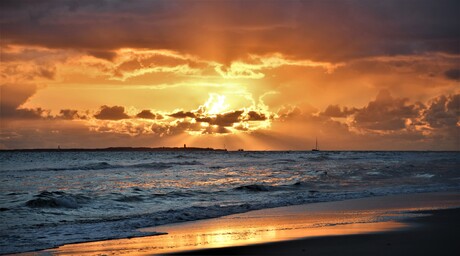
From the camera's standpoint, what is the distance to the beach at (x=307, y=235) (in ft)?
47.3

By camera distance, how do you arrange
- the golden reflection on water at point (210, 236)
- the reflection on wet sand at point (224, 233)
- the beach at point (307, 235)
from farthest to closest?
1. the reflection on wet sand at point (224, 233)
2. the golden reflection on water at point (210, 236)
3. the beach at point (307, 235)

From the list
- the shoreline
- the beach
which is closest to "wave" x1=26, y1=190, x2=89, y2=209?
the beach

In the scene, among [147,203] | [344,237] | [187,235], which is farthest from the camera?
[147,203]

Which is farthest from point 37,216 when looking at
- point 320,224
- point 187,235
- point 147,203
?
point 320,224

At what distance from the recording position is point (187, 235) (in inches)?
695

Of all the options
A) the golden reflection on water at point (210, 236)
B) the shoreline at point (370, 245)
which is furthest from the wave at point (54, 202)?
the shoreline at point (370, 245)

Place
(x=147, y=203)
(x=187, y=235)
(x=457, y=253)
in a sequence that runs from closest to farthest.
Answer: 1. (x=457, y=253)
2. (x=187, y=235)
3. (x=147, y=203)

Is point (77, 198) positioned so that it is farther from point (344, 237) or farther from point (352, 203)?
point (344, 237)

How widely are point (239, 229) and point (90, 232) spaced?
4.94m

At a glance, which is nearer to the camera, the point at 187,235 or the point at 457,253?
the point at 457,253

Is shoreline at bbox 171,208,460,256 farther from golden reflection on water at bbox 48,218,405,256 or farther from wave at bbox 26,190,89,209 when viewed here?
wave at bbox 26,190,89,209

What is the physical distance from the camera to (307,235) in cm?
1672

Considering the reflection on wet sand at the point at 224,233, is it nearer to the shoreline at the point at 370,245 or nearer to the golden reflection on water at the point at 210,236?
the golden reflection on water at the point at 210,236

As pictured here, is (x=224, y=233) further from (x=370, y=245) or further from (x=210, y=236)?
(x=370, y=245)
